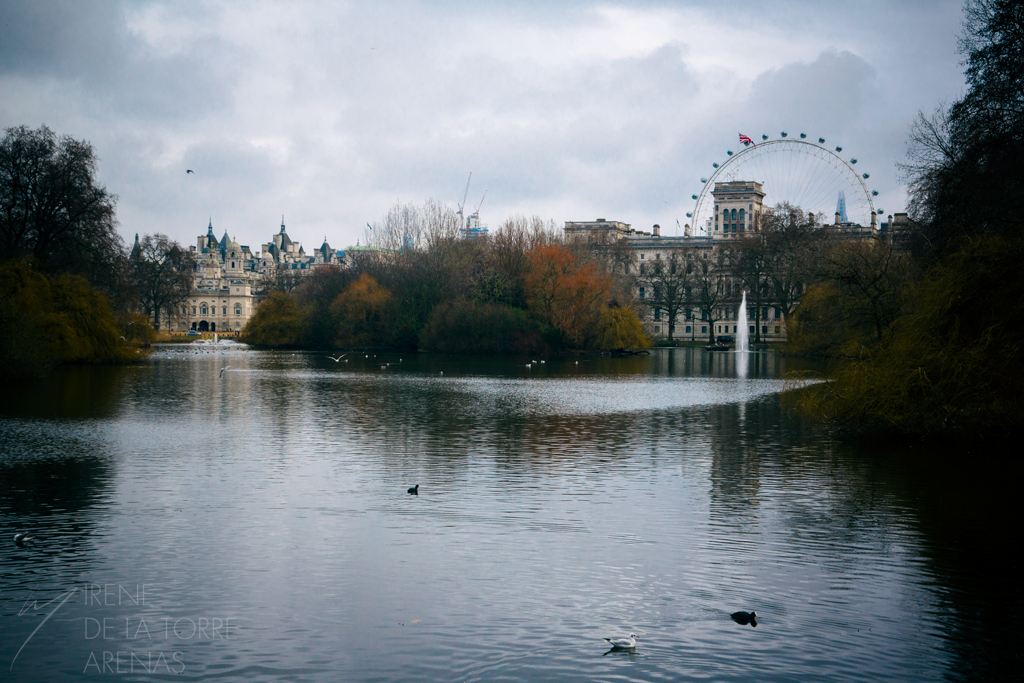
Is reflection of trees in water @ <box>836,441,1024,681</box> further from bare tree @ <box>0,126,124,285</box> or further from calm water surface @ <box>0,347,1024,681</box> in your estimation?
bare tree @ <box>0,126,124,285</box>

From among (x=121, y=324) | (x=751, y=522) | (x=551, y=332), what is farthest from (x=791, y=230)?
(x=751, y=522)

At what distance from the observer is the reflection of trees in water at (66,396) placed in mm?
27156

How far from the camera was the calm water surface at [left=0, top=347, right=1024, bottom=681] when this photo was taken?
8.44m

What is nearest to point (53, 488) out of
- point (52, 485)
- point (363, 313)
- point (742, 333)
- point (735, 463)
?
point (52, 485)

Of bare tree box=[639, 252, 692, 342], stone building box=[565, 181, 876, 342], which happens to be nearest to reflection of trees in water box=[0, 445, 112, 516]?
bare tree box=[639, 252, 692, 342]

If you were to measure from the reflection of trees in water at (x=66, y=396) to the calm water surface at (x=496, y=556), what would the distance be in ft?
11.7

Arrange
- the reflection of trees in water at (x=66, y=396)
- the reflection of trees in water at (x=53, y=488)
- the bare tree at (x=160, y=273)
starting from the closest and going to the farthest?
1. the reflection of trees in water at (x=53, y=488)
2. the reflection of trees in water at (x=66, y=396)
3. the bare tree at (x=160, y=273)

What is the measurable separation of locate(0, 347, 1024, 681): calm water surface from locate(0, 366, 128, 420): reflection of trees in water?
3.56 meters

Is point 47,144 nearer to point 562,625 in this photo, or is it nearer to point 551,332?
point 551,332

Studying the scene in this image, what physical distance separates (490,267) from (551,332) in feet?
24.9

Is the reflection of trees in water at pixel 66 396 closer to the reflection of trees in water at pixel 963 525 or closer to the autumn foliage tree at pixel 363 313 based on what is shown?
the reflection of trees in water at pixel 963 525

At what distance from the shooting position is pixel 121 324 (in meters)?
62.0

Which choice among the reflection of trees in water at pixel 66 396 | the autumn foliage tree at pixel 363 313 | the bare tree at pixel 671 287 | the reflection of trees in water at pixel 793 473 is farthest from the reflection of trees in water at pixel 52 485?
the bare tree at pixel 671 287

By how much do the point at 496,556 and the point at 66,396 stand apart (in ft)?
86.5
